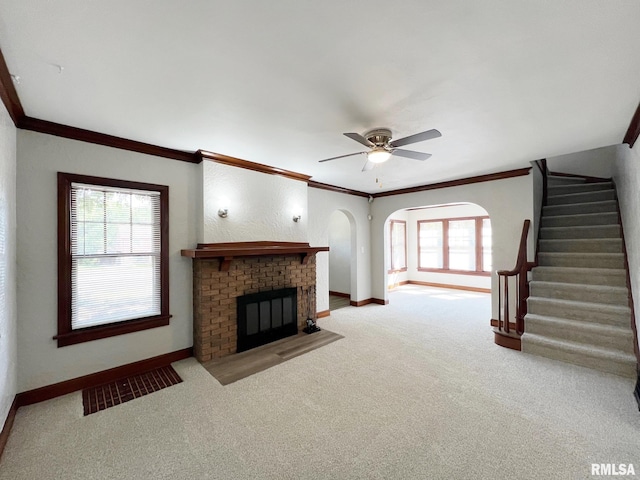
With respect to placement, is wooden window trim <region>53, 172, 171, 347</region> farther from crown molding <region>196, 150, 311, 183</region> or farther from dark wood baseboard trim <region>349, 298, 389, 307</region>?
dark wood baseboard trim <region>349, 298, 389, 307</region>

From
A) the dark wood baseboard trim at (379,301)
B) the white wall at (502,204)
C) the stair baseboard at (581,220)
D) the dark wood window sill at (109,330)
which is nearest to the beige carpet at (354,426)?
the dark wood window sill at (109,330)

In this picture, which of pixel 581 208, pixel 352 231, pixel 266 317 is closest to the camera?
pixel 266 317

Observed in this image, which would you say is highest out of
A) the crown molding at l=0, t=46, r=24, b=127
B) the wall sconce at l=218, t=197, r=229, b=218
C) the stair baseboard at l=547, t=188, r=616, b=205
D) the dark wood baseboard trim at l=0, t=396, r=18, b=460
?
the crown molding at l=0, t=46, r=24, b=127

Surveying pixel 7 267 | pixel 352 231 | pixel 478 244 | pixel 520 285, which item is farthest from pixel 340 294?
pixel 7 267

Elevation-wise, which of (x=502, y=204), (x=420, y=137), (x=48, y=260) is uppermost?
(x=420, y=137)

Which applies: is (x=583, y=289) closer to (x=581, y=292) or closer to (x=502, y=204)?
(x=581, y=292)

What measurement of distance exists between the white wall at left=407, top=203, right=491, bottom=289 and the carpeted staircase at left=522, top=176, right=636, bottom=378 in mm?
2515

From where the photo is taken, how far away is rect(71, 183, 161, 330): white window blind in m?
2.88

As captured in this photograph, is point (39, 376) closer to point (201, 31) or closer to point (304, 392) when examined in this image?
point (304, 392)

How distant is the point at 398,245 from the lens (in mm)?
9234

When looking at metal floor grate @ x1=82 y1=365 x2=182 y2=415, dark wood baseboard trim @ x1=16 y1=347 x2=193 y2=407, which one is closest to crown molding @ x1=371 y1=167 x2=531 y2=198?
dark wood baseboard trim @ x1=16 y1=347 x2=193 y2=407

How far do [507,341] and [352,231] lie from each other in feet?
11.6

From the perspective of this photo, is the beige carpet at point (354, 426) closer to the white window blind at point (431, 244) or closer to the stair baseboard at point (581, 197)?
the stair baseboard at point (581, 197)

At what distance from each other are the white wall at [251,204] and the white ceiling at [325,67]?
75 centimetres
